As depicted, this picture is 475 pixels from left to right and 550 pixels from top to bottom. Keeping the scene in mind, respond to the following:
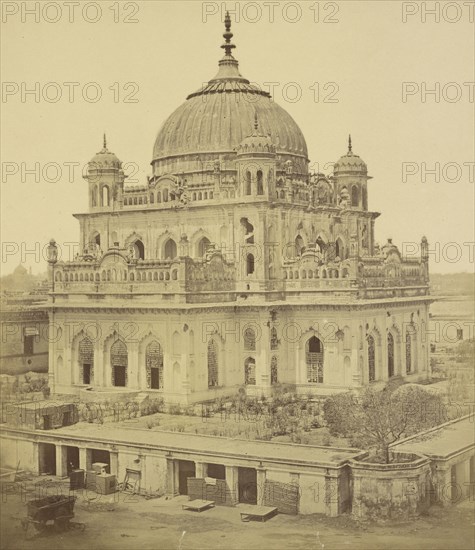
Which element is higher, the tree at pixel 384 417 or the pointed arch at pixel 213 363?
the pointed arch at pixel 213 363

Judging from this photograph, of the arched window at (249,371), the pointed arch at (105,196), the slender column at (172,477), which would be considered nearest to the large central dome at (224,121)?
the pointed arch at (105,196)

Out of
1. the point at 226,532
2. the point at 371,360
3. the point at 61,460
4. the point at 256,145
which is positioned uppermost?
the point at 256,145

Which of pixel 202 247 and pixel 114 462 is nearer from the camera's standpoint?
pixel 114 462

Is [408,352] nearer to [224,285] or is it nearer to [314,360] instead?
[314,360]

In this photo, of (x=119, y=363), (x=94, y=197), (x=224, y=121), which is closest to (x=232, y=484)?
(x=119, y=363)

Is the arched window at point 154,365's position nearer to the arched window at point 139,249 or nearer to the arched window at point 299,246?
the arched window at point 139,249

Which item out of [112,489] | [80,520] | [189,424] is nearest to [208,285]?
[189,424]

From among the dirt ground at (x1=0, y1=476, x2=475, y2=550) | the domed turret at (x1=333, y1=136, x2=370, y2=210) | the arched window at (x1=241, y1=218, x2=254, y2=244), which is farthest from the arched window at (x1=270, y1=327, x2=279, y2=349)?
the dirt ground at (x1=0, y1=476, x2=475, y2=550)
